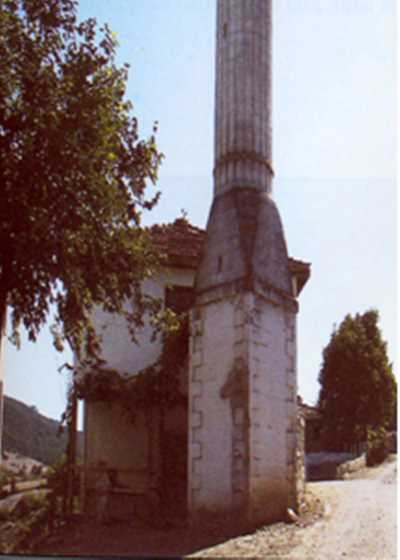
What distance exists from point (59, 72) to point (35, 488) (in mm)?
7474

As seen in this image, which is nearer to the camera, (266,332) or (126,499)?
(266,332)

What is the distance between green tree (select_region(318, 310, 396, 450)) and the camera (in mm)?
10945

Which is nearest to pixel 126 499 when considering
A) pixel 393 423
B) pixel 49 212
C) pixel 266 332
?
pixel 266 332

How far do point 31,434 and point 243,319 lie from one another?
428 cm

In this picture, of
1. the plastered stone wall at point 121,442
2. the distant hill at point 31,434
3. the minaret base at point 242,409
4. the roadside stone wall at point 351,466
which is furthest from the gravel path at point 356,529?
the distant hill at point 31,434

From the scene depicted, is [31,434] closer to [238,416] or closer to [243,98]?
[238,416]

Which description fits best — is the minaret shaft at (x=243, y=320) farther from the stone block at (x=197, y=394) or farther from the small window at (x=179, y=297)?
the small window at (x=179, y=297)

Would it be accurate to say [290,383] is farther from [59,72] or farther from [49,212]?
[59,72]

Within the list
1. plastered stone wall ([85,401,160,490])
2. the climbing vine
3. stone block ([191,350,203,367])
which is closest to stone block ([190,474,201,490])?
stone block ([191,350,203,367])

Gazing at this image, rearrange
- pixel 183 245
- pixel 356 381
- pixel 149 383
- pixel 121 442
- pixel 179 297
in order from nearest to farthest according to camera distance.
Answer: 1. pixel 356 381
2. pixel 149 383
3. pixel 121 442
4. pixel 179 297
5. pixel 183 245

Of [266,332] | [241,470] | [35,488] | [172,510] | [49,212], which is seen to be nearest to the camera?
[49,212]

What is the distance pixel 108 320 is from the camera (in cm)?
1382

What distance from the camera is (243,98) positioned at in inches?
436

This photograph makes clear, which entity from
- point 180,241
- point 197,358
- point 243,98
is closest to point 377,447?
point 197,358
